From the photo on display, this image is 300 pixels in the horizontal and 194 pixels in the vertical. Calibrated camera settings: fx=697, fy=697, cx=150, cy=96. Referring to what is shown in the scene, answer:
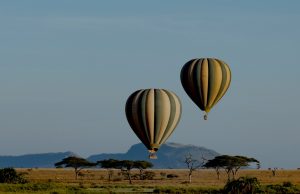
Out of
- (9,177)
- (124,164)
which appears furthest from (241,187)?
(124,164)

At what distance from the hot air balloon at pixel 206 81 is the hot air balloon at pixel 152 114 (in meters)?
5.34

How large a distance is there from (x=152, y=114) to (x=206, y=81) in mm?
8940

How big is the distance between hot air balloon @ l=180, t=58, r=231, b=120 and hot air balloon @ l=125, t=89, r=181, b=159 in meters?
5.34

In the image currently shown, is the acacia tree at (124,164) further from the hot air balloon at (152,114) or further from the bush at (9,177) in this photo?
the hot air balloon at (152,114)

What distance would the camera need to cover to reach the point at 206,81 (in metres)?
78.2

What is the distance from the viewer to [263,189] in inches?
3250

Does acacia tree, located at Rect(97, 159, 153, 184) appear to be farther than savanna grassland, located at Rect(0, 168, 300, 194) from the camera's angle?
Yes

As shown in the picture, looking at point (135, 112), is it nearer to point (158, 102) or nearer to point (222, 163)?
point (158, 102)

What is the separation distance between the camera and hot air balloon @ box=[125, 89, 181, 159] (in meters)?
72.8

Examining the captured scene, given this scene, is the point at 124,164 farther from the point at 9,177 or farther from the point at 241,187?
the point at 241,187

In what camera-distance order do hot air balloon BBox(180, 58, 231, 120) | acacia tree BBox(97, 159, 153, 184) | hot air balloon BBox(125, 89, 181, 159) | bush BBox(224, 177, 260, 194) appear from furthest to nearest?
acacia tree BBox(97, 159, 153, 184)
hot air balloon BBox(180, 58, 231, 120)
bush BBox(224, 177, 260, 194)
hot air balloon BBox(125, 89, 181, 159)

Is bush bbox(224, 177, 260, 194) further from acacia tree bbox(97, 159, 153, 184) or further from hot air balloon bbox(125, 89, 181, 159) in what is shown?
→ acacia tree bbox(97, 159, 153, 184)

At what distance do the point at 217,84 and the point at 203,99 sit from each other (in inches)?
90.9

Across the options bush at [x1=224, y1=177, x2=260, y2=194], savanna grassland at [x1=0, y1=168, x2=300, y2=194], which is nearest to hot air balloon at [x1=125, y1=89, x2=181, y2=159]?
bush at [x1=224, y1=177, x2=260, y2=194]
